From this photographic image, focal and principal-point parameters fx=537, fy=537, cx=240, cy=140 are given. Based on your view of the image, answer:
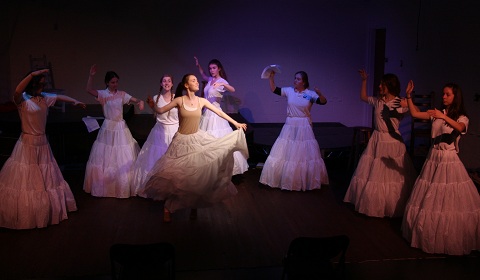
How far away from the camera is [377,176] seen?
6.25 metres

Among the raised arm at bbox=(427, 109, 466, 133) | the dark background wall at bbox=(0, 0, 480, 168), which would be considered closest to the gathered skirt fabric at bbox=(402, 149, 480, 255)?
the raised arm at bbox=(427, 109, 466, 133)

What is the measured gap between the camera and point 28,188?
577 centimetres

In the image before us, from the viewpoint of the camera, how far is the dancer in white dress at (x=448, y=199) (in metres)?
5.25

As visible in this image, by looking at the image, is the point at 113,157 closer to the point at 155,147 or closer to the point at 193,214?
the point at 155,147

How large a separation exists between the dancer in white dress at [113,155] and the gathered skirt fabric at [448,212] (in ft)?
11.9

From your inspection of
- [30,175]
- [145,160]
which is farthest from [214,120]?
[30,175]

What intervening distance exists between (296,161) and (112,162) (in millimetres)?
2446

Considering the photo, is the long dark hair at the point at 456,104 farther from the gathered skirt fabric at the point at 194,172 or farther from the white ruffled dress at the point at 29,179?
the white ruffled dress at the point at 29,179

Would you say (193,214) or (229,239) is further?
(193,214)

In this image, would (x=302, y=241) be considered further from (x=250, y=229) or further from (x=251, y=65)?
(x=251, y=65)

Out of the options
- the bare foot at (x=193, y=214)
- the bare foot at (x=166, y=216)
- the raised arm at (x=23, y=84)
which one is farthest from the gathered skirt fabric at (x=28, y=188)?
the bare foot at (x=193, y=214)

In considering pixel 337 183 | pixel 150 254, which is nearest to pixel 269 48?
pixel 337 183

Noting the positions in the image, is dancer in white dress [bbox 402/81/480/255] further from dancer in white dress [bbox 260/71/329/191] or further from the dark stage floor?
dancer in white dress [bbox 260/71/329/191]

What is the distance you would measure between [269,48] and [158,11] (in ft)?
7.98
